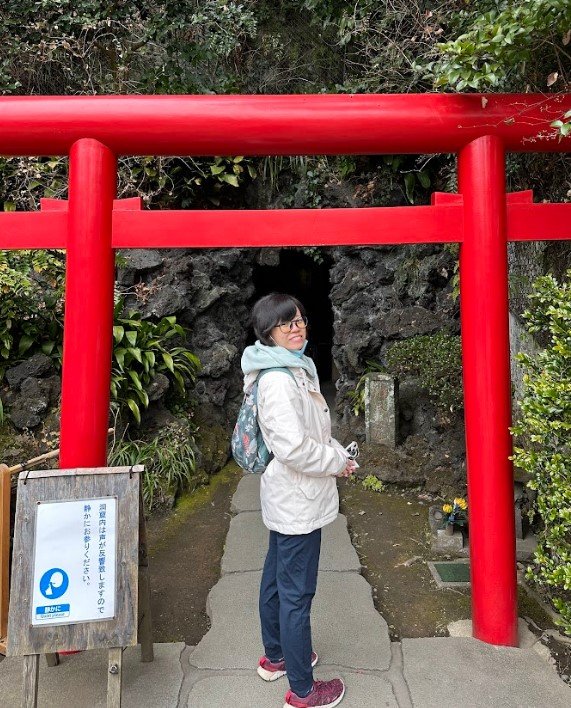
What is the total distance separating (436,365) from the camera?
504 cm

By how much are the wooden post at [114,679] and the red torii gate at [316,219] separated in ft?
3.01

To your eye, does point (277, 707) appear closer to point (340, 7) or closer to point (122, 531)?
point (122, 531)

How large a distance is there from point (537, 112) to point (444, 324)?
372cm

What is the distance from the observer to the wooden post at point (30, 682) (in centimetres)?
194

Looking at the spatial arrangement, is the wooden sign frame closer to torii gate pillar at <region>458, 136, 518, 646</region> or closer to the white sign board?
the white sign board

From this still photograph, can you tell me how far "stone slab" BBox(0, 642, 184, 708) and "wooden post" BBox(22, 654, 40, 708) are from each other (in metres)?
0.38

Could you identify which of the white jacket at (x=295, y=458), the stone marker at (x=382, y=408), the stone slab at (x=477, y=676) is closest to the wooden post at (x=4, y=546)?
the white jacket at (x=295, y=458)

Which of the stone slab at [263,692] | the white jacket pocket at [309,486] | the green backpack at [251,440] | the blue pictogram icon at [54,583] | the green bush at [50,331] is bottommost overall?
the stone slab at [263,692]

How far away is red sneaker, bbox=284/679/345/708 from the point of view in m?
2.15

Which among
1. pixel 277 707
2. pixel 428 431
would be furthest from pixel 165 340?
pixel 277 707

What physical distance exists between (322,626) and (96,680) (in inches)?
47.5

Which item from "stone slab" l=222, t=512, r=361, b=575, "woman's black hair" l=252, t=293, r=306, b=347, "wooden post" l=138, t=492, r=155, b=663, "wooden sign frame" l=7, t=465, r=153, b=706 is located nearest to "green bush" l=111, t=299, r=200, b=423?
"stone slab" l=222, t=512, r=361, b=575

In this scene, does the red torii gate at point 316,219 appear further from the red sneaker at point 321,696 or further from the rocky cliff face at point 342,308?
the rocky cliff face at point 342,308

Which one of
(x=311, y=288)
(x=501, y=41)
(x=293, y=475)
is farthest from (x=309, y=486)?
(x=311, y=288)
